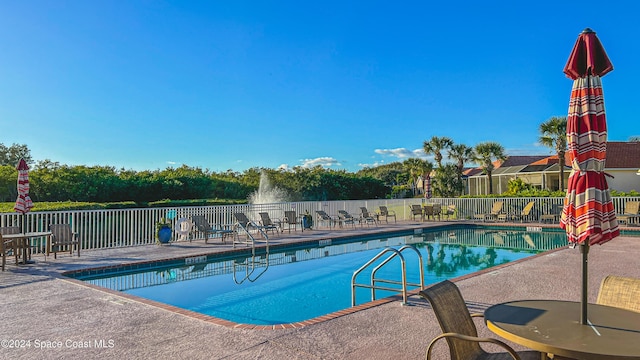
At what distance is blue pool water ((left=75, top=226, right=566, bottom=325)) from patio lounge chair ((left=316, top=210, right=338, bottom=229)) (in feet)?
7.29

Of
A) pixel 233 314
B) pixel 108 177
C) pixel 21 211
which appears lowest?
pixel 233 314

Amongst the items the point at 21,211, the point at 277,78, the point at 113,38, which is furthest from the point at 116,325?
the point at 277,78

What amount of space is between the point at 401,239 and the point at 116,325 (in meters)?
11.2

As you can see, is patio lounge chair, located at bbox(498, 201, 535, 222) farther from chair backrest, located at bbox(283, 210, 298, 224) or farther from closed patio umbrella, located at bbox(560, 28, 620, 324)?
closed patio umbrella, located at bbox(560, 28, 620, 324)

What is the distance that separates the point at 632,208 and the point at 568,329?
1616 cm

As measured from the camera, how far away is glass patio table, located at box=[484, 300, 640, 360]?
2216mm

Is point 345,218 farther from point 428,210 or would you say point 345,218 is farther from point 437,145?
point 437,145

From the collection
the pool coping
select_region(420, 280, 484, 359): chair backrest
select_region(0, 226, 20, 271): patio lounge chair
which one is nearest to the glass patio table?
select_region(420, 280, 484, 359): chair backrest

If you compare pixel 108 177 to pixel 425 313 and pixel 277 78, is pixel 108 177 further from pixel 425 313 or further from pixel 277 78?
pixel 425 313

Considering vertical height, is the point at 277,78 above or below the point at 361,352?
above

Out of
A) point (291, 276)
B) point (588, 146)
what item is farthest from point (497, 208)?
point (588, 146)

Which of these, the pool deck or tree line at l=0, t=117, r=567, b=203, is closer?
the pool deck

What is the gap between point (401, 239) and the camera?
14.6 metres

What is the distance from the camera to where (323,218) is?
1578cm
